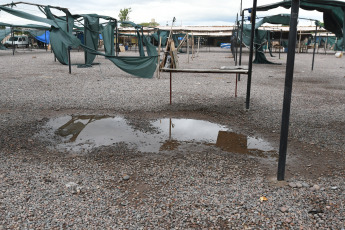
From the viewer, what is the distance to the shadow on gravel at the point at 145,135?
4.25 meters

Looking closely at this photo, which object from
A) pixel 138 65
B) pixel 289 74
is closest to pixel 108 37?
→ pixel 138 65

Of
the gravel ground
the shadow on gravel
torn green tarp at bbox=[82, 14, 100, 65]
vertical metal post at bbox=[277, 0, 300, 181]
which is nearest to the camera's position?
the gravel ground

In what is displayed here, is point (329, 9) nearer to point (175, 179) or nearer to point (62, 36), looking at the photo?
point (175, 179)

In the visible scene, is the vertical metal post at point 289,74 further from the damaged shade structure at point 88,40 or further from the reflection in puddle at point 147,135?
the damaged shade structure at point 88,40

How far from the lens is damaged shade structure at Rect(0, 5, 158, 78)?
10312 millimetres

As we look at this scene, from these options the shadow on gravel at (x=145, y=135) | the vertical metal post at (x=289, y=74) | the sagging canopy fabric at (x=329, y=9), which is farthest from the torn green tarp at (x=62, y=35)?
the vertical metal post at (x=289, y=74)

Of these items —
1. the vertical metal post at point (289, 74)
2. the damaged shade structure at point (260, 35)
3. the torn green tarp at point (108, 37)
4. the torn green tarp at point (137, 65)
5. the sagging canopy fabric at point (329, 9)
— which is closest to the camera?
the vertical metal post at point (289, 74)

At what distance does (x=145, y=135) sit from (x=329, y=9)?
5.57m

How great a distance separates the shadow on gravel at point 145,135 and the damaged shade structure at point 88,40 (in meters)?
4.35

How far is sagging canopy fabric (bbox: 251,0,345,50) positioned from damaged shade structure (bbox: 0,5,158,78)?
4376mm

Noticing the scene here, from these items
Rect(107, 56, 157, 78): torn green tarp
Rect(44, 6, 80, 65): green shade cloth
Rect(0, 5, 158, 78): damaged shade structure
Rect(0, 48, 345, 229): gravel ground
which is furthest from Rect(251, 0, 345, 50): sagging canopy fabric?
Rect(44, 6, 80, 65): green shade cloth

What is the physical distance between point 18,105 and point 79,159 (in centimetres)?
360

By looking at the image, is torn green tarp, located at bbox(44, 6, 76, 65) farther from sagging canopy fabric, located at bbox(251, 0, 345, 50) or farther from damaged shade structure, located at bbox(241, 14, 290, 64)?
damaged shade structure, located at bbox(241, 14, 290, 64)

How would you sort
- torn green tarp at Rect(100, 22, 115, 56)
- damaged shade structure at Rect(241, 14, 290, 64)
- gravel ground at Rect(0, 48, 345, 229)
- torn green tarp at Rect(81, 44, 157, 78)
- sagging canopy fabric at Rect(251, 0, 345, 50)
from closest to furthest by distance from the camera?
gravel ground at Rect(0, 48, 345, 229), sagging canopy fabric at Rect(251, 0, 345, 50), torn green tarp at Rect(81, 44, 157, 78), torn green tarp at Rect(100, 22, 115, 56), damaged shade structure at Rect(241, 14, 290, 64)
